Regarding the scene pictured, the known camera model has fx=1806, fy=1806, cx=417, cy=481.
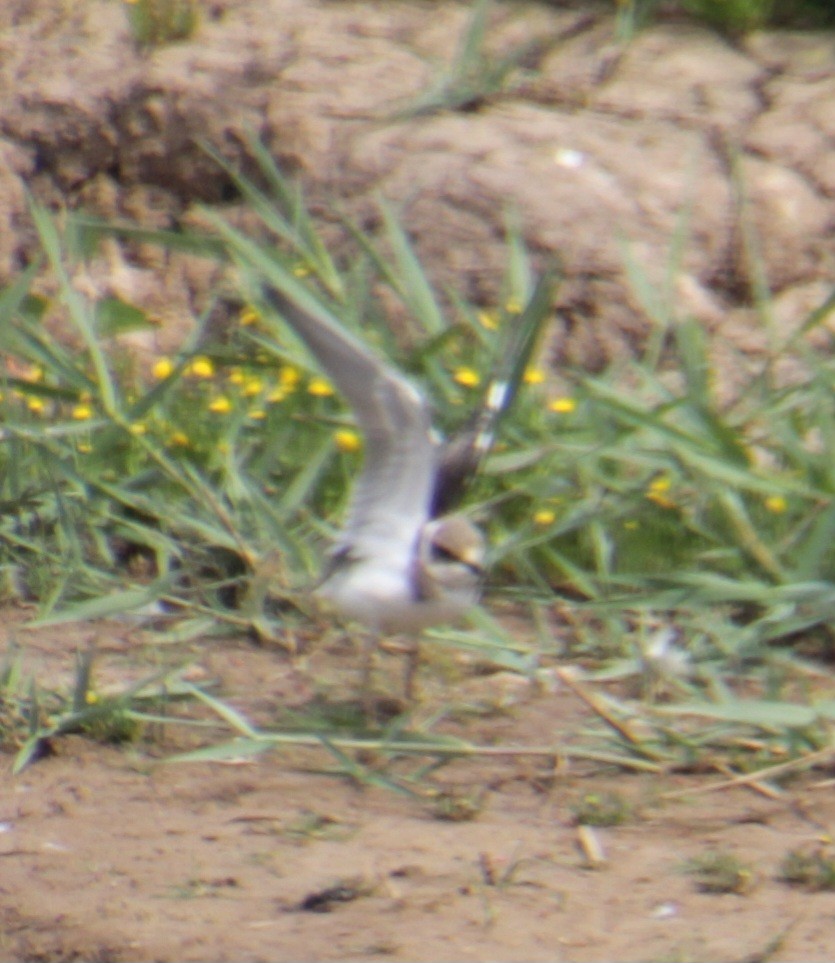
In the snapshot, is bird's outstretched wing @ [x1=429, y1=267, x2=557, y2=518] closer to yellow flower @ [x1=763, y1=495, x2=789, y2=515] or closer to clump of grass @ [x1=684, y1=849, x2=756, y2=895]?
yellow flower @ [x1=763, y1=495, x2=789, y2=515]

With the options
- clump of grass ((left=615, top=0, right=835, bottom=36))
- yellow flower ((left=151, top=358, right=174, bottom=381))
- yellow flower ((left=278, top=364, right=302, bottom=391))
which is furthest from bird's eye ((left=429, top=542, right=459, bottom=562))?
clump of grass ((left=615, top=0, right=835, bottom=36))

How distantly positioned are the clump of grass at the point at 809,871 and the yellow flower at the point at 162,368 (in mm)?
2784

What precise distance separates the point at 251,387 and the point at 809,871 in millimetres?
2744

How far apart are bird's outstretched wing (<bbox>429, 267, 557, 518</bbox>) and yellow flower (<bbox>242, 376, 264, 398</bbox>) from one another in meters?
1.03

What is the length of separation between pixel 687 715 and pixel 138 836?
132 cm

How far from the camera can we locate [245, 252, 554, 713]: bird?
12.6 ft

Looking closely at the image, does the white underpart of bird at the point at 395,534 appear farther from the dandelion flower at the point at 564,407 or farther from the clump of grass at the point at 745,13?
the clump of grass at the point at 745,13

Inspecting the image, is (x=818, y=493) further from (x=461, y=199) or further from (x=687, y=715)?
(x=461, y=199)

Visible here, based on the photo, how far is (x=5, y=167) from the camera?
21.3 ft

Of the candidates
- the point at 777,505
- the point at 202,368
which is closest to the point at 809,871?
the point at 777,505

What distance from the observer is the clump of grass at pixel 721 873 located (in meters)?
3.30

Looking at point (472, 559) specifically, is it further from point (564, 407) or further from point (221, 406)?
point (221, 406)

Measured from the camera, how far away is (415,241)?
19.5ft

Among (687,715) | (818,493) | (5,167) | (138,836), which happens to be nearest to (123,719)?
(138,836)
